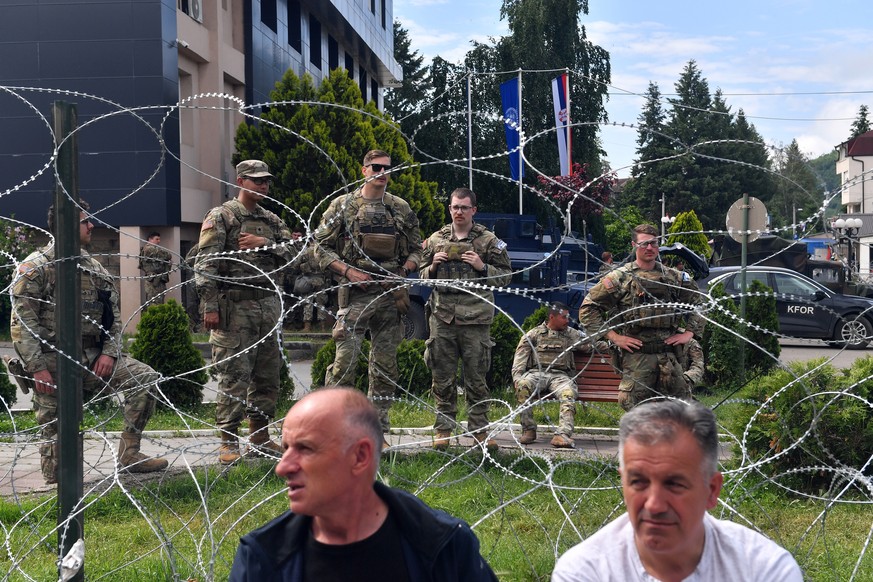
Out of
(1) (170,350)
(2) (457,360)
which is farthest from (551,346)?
(1) (170,350)

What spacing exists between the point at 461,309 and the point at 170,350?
3.26 m

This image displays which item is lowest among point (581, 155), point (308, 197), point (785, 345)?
point (785, 345)

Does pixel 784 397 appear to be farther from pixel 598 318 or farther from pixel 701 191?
pixel 701 191

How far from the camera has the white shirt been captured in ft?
7.91

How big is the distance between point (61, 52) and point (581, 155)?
19.6 meters

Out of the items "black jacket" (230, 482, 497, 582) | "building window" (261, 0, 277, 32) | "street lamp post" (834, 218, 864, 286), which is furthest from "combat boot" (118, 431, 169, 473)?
"building window" (261, 0, 277, 32)

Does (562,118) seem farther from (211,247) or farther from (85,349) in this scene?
(85,349)

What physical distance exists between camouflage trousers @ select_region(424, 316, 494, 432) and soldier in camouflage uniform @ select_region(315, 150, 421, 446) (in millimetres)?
274

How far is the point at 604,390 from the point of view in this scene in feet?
28.8

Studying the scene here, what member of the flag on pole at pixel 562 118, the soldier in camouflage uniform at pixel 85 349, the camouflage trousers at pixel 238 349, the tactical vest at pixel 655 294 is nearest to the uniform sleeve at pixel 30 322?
the soldier in camouflage uniform at pixel 85 349

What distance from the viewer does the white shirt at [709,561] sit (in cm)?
241

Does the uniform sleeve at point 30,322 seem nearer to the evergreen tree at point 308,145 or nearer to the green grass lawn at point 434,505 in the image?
the green grass lawn at point 434,505

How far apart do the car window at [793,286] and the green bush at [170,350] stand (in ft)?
36.1

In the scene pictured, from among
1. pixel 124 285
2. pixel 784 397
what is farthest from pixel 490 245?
pixel 124 285
